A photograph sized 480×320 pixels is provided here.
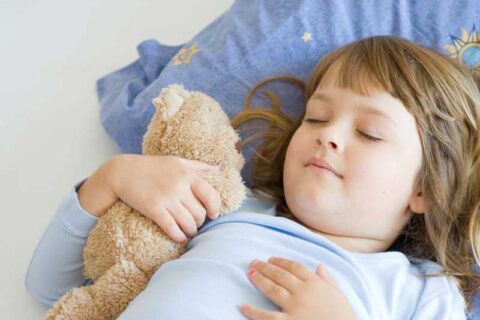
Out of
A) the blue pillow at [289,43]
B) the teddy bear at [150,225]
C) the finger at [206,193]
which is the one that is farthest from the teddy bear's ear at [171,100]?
the blue pillow at [289,43]

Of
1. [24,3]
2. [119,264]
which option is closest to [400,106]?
[119,264]

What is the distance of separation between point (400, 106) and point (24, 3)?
1011 mm

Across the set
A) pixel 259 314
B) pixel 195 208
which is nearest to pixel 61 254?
pixel 195 208

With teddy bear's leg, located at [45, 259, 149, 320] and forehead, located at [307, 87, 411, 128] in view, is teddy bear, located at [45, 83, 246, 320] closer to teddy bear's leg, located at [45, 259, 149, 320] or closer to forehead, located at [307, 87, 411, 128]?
teddy bear's leg, located at [45, 259, 149, 320]

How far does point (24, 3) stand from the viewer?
4.90 ft

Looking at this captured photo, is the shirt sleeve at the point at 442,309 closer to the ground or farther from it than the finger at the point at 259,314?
closer to the ground

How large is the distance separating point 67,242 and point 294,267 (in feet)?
1.19

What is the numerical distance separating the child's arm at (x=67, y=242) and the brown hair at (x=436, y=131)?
→ 11.7 inches

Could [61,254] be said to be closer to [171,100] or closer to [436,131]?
[171,100]

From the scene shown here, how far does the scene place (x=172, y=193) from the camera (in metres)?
0.90

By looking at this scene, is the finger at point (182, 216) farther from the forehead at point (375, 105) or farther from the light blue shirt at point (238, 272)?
the forehead at point (375, 105)

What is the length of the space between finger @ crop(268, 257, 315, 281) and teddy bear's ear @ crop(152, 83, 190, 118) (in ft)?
0.87

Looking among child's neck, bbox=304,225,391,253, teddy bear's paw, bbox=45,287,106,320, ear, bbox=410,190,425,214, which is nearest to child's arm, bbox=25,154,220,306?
teddy bear's paw, bbox=45,287,106,320

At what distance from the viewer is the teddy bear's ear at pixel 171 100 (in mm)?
900
